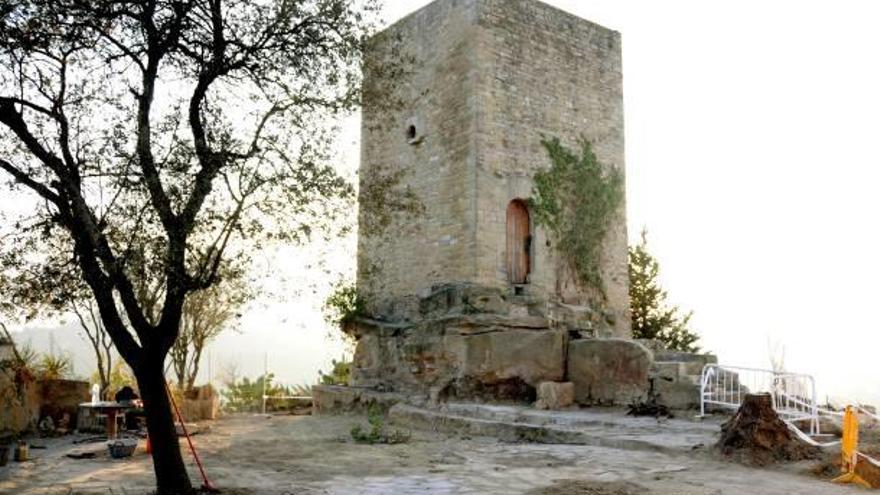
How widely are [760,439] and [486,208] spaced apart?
8933mm

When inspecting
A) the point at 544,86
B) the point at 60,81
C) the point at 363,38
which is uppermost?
the point at 544,86

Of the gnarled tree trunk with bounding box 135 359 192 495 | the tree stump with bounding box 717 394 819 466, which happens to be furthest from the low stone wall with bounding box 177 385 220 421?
the tree stump with bounding box 717 394 819 466

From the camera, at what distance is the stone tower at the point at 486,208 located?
616 inches

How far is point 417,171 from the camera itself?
18.1m

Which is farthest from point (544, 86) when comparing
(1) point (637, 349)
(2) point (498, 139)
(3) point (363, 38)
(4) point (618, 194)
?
(3) point (363, 38)

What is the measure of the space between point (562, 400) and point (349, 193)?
745 centimetres

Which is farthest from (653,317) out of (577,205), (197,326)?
(197,326)

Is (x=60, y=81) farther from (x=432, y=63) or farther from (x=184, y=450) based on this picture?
(x=432, y=63)

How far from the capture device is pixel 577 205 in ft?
59.2

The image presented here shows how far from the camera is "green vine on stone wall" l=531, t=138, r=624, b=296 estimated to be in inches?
685

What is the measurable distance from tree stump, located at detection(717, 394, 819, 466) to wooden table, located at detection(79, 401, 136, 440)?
8.69 m

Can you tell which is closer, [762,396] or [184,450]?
[762,396]

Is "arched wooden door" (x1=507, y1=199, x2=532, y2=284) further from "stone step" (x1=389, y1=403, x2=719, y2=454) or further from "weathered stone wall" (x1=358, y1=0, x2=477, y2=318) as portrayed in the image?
"stone step" (x1=389, y1=403, x2=719, y2=454)

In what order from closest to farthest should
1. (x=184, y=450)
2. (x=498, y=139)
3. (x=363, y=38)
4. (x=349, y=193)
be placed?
(x=349, y=193)
(x=363, y=38)
(x=184, y=450)
(x=498, y=139)
